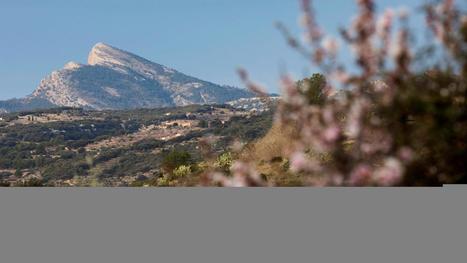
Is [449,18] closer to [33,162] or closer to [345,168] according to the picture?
[345,168]

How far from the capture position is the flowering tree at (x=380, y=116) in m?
4.84

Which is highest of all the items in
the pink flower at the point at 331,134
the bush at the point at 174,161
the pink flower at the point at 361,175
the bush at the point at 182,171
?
the pink flower at the point at 331,134

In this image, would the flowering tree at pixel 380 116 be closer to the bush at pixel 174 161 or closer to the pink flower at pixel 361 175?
the pink flower at pixel 361 175

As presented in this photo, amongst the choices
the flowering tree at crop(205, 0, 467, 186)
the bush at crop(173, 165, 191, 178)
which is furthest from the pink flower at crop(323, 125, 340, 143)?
the bush at crop(173, 165, 191, 178)

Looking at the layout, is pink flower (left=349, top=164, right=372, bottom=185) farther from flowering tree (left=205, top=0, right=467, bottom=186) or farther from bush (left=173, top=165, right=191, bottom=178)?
bush (left=173, top=165, right=191, bottom=178)

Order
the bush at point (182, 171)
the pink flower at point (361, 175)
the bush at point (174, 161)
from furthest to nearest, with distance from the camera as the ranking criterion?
the bush at point (174, 161) < the bush at point (182, 171) < the pink flower at point (361, 175)

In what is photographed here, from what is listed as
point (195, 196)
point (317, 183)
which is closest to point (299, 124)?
point (317, 183)

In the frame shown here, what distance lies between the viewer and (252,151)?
47.3 feet

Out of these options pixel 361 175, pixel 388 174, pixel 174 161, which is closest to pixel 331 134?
pixel 361 175

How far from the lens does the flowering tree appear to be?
15.9ft

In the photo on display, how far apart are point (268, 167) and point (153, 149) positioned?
13791 cm

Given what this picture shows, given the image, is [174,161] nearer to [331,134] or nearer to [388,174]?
[331,134]

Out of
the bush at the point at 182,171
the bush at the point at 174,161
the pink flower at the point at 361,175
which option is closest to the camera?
the pink flower at the point at 361,175

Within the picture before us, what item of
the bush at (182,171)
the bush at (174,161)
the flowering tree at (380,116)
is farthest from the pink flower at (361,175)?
the bush at (174,161)
